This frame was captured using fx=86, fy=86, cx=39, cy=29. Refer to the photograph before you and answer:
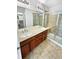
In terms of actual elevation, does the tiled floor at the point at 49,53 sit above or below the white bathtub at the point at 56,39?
below

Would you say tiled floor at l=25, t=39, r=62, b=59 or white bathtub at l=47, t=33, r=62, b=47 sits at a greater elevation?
white bathtub at l=47, t=33, r=62, b=47

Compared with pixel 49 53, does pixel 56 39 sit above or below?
above
